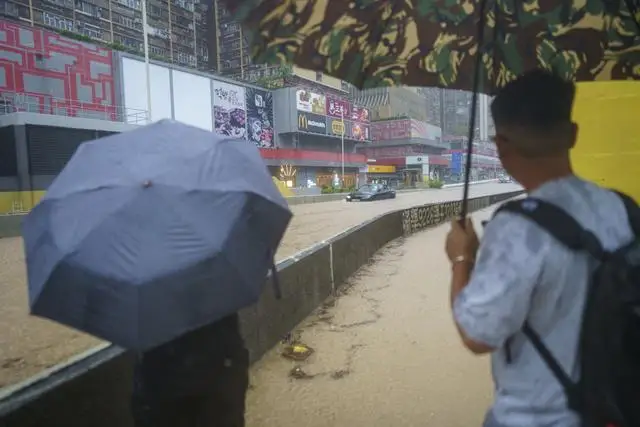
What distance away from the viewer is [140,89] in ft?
114

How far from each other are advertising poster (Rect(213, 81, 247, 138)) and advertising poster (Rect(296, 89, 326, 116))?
6.63m

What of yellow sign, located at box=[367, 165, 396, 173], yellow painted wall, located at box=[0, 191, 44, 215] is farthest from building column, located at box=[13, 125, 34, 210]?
yellow sign, located at box=[367, 165, 396, 173]

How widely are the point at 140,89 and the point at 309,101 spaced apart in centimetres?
2037

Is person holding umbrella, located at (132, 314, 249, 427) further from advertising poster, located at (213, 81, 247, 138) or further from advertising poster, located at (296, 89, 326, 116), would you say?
advertising poster, located at (296, 89, 326, 116)

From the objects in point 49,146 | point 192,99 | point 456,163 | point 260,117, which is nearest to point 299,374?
point 49,146

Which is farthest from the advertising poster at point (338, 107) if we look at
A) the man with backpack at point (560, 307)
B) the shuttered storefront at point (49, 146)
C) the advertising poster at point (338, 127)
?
the man with backpack at point (560, 307)

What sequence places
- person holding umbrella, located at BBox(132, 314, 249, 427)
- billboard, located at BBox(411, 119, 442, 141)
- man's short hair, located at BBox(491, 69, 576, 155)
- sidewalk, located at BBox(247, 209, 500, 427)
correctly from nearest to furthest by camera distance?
man's short hair, located at BBox(491, 69, 576, 155)
person holding umbrella, located at BBox(132, 314, 249, 427)
sidewalk, located at BBox(247, 209, 500, 427)
billboard, located at BBox(411, 119, 442, 141)

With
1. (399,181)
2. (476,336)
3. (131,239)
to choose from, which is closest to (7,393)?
(131,239)

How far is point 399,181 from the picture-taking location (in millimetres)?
69812

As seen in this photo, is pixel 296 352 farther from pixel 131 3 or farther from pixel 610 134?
A: pixel 131 3

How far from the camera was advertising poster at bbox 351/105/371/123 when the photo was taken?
61112 mm

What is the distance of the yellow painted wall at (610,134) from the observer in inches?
143

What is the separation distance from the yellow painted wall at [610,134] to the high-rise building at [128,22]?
3361cm

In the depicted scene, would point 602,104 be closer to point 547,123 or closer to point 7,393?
point 547,123
